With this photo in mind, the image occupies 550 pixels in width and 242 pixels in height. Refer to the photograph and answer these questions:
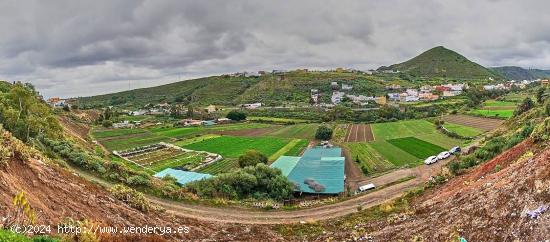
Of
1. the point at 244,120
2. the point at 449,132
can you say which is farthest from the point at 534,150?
Answer: the point at 244,120

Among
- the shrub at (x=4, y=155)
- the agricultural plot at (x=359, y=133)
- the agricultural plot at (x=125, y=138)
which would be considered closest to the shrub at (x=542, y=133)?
the shrub at (x=4, y=155)

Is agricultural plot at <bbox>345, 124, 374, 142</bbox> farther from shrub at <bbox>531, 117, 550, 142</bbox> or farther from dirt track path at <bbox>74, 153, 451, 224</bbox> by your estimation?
shrub at <bbox>531, 117, 550, 142</bbox>

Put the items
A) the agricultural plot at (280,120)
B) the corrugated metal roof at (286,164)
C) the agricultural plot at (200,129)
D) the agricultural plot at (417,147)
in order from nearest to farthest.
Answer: the corrugated metal roof at (286,164) < the agricultural plot at (417,147) < the agricultural plot at (200,129) < the agricultural plot at (280,120)

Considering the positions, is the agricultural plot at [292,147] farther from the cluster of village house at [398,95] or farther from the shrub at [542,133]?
the cluster of village house at [398,95]

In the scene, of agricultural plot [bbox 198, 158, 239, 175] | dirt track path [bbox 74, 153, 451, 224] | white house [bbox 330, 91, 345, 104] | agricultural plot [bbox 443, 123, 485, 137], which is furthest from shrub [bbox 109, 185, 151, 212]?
white house [bbox 330, 91, 345, 104]

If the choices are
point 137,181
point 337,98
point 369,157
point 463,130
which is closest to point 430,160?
point 369,157

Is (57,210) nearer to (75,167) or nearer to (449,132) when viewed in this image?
(75,167)

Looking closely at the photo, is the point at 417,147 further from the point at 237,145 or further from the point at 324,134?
the point at 237,145

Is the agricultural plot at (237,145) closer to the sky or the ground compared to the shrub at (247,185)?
closer to the ground
